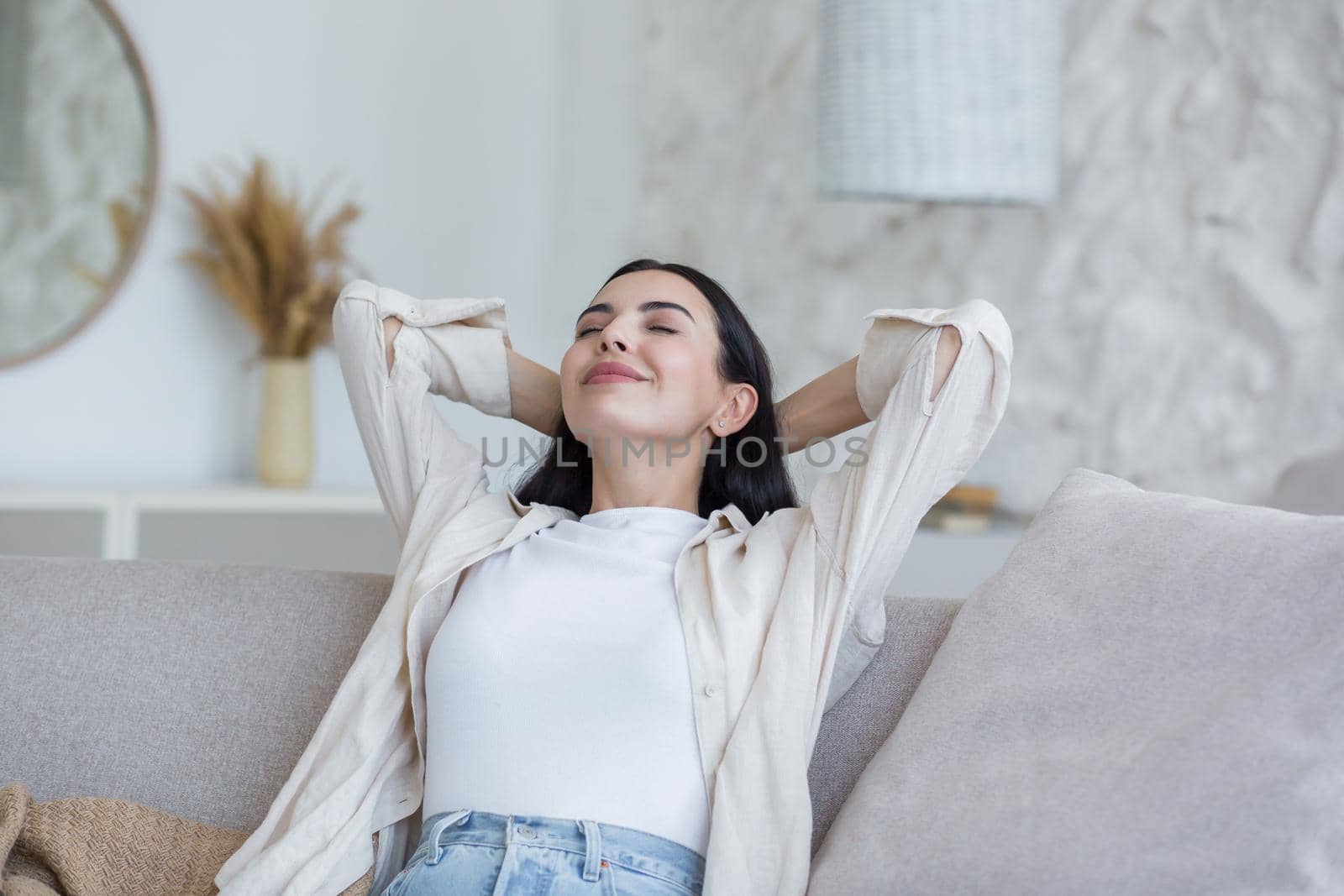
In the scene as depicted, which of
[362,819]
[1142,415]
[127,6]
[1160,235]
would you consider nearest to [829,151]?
[1160,235]

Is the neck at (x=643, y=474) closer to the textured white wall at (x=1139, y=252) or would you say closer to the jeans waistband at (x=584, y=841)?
the jeans waistband at (x=584, y=841)

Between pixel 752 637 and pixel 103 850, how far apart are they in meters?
0.71

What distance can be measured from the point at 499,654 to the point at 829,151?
4.98 feet

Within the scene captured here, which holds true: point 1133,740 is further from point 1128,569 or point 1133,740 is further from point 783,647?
point 783,647

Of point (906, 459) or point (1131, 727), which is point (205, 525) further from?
point (1131, 727)

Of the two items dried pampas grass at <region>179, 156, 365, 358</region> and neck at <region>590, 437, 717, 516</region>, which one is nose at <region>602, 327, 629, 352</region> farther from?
dried pampas grass at <region>179, 156, 365, 358</region>

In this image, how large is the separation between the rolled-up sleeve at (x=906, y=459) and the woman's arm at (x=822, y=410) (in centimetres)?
16

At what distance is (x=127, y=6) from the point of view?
3152mm

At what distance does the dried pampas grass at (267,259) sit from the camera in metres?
3.09

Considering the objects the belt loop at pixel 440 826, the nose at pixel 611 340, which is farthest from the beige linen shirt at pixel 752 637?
the nose at pixel 611 340

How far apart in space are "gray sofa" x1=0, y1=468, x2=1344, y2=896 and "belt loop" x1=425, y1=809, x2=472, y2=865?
28 cm

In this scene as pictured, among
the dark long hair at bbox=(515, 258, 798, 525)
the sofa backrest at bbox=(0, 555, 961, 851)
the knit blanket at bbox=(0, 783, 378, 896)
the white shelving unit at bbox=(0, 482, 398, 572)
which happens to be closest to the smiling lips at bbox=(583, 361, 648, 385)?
the dark long hair at bbox=(515, 258, 798, 525)

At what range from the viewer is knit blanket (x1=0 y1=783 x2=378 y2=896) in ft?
4.08

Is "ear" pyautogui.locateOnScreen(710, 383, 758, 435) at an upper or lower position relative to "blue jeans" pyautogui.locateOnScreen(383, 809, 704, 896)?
upper
